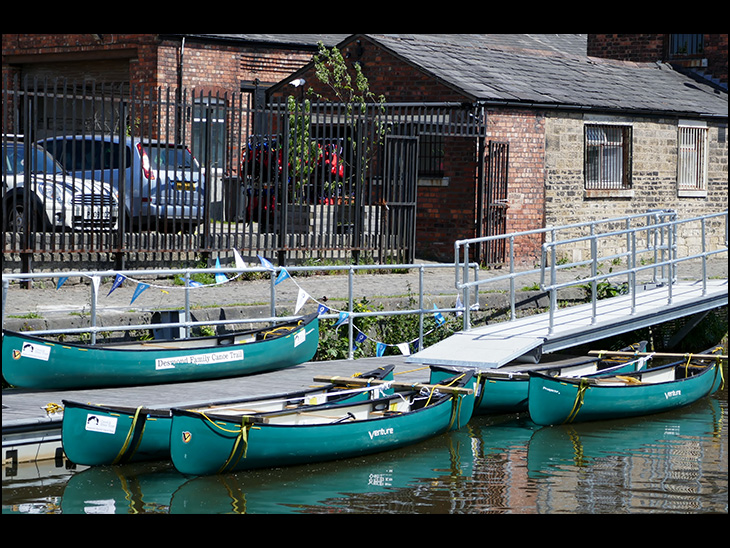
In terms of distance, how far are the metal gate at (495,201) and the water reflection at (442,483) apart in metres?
8.66

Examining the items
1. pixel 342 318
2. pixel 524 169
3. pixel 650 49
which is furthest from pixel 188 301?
pixel 650 49

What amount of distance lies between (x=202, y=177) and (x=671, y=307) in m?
7.09

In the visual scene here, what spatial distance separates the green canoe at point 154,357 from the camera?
1097 cm

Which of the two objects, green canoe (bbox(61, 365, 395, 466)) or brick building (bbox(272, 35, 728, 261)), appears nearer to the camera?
green canoe (bbox(61, 365, 395, 466))

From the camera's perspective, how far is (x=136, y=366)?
38.3ft

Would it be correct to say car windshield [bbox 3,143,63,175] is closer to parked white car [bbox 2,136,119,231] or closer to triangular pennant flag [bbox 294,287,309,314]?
parked white car [bbox 2,136,119,231]

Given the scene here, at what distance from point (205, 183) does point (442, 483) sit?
8037mm

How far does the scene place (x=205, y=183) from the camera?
16438mm

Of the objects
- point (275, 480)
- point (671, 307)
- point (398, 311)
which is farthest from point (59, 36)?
point (275, 480)

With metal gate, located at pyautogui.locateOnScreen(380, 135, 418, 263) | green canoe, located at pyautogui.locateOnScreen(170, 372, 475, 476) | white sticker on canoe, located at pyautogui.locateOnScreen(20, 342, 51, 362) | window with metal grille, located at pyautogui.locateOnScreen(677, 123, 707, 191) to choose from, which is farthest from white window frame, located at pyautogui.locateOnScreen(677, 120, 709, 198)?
white sticker on canoe, located at pyautogui.locateOnScreen(20, 342, 51, 362)

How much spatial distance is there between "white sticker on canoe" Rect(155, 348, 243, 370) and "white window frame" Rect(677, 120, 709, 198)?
46.9ft

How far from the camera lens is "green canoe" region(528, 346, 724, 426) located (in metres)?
11.9

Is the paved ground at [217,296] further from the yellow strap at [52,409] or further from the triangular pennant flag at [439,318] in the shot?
the yellow strap at [52,409]

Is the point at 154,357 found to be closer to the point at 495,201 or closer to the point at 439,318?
the point at 439,318
